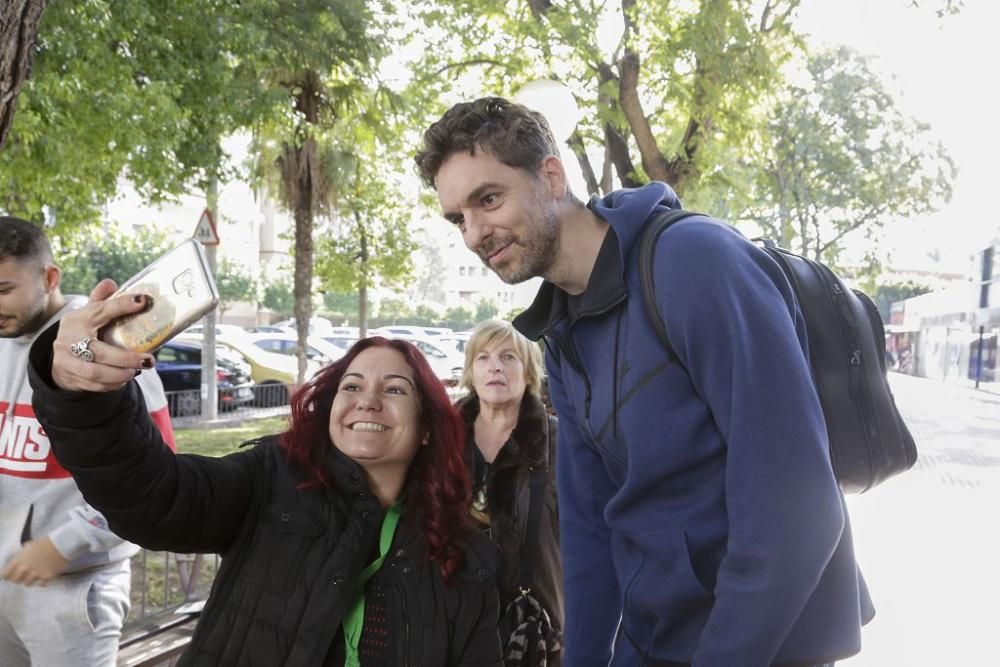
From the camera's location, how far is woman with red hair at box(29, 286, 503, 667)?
1.80 meters

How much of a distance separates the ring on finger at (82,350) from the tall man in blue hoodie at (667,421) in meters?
0.82

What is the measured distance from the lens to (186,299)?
1382mm

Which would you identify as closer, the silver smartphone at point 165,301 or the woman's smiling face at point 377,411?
the silver smartphone at point 165,301

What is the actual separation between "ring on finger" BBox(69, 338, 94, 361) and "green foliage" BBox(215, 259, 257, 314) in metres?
51.0

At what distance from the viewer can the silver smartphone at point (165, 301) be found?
4.48ft

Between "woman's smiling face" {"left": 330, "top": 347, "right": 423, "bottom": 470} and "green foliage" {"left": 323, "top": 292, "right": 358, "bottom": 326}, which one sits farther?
"green foliage" {"left": 323, "top": 292, "right": 358, "bottom": 326}

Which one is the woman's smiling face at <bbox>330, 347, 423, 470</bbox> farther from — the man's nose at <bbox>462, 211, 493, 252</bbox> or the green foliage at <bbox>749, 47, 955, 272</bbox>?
the green foliage at <bbox>749, 47, 955, 272</bbox>

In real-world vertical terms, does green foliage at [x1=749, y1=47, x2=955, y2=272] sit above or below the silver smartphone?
above

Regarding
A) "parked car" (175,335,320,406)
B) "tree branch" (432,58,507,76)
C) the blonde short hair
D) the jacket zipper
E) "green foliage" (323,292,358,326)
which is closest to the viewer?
the jacket zipper

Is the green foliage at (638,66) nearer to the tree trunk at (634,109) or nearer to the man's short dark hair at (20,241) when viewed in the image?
the tree trunk at (634,109)

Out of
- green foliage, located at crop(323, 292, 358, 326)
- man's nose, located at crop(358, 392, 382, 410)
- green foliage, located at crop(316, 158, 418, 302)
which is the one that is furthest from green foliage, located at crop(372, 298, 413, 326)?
man's nose, located at crop(358, 392, 382, 410)

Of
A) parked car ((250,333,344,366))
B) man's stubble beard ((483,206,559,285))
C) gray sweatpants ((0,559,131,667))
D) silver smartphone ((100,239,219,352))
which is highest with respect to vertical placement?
man's stubble beard ((483,206,559,285))

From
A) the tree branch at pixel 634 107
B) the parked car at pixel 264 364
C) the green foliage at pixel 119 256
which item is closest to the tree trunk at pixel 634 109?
the tree branch at pixel 634 107

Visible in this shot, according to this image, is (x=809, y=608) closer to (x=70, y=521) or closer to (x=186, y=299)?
(x=186, y=299)
